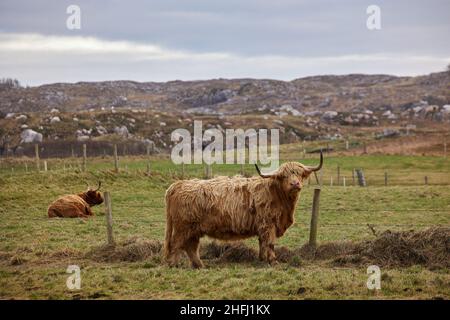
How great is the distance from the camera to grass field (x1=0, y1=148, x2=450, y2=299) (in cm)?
993

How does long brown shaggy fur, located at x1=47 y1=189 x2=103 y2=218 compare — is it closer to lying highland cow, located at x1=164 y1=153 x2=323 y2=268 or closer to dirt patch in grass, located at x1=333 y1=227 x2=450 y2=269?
lying highland cow, located at x1=164 y1=153 x2=323 y2=268

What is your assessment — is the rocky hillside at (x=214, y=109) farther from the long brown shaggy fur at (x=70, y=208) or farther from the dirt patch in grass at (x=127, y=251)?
the dirt patch in grass at (x=127, y=251)

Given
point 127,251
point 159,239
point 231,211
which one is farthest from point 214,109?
point 231,211

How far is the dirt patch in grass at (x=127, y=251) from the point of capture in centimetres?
1318

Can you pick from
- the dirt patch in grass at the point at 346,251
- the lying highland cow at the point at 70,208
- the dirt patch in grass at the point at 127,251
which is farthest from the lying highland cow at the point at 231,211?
the lying highland cow at the point at 70,208

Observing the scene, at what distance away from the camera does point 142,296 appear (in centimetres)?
980

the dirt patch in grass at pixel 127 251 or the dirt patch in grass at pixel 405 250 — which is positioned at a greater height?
the dirt patch in grass at pixel 405 250

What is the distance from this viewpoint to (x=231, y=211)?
1254 cm

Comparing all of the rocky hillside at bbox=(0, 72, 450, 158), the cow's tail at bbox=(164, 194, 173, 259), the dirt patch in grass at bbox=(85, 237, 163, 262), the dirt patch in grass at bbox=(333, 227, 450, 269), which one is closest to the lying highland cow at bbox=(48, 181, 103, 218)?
the dirt patch in grass at bbox=(85, 237, 163, 262)

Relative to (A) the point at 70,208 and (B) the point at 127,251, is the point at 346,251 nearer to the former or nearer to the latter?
(B) the point at 127,251

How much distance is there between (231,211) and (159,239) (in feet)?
12.1

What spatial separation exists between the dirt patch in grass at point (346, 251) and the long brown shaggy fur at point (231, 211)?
1.67ft

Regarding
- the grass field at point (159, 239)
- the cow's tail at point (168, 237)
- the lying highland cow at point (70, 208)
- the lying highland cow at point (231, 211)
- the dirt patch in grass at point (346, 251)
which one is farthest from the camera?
the lying highland cow at point (70, 208)
